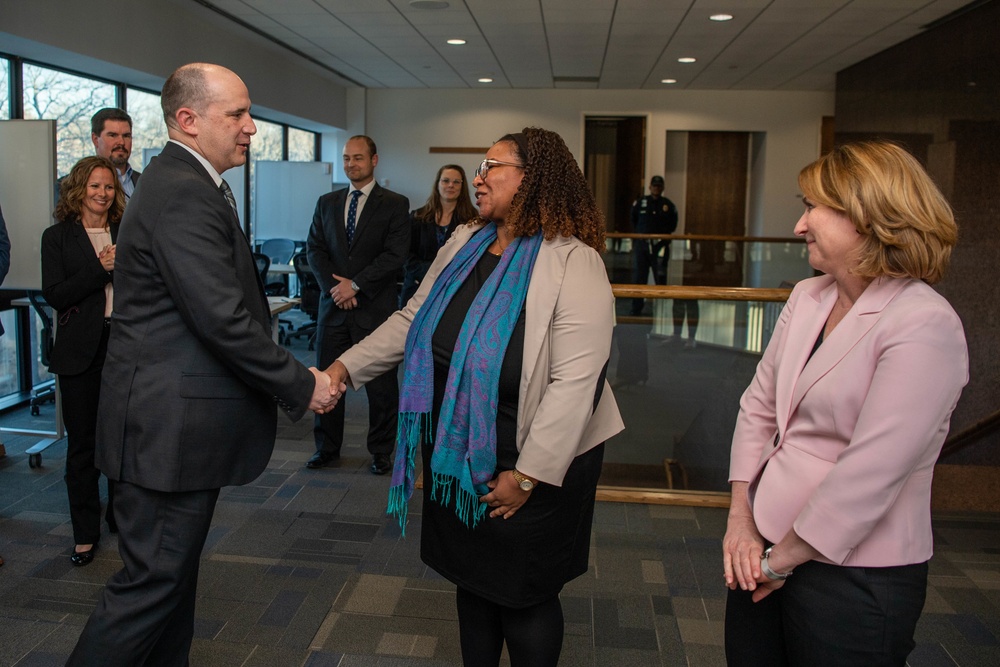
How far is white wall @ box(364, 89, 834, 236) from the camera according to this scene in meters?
14.0

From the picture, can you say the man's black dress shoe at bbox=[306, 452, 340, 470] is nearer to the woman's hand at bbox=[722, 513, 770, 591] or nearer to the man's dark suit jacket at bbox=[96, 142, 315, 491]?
the man's dark suit jacket at bbox=[96, 142, 315, 491]

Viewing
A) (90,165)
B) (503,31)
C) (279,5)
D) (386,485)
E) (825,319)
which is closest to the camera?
(825,319)

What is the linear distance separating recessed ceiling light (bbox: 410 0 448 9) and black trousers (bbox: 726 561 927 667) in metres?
7.35

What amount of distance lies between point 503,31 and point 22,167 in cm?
577

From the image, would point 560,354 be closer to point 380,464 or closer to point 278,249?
point 380,464

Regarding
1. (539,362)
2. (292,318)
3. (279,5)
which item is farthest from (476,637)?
(292,318)

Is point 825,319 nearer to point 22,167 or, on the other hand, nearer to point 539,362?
point 539,362

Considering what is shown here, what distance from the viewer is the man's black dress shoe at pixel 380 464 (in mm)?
4844

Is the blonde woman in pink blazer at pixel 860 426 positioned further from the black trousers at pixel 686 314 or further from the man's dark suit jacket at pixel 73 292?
the black trousers at pixel 686 314

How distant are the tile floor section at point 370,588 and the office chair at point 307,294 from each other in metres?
3.48

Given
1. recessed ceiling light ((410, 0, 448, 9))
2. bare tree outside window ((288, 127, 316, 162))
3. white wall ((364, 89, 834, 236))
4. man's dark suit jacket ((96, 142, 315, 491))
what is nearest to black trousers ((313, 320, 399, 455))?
man's dark suit jacket ((96, 142, 315, 491))

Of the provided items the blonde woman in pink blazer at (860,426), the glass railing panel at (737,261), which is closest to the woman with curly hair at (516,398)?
the blonde woman in pink blazer at (860,426)

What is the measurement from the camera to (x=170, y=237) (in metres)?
2.06

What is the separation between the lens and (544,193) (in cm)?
217
